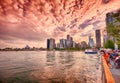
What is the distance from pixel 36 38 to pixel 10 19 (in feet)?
30.7

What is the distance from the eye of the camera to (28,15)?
15766mm

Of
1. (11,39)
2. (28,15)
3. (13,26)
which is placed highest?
(28,15)

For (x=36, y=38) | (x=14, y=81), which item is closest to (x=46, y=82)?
(x=14, y=81)

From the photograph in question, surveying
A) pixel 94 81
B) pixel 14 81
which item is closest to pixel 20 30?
pixel 14 81

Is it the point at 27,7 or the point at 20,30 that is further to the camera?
the point at 20,30

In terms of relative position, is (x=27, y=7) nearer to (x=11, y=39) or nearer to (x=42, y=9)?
(x=42, y=9)

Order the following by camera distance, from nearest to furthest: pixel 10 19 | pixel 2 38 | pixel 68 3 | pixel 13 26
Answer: pixel 68 3, pixel 10 19, pixel 13 26, pixel 2 38

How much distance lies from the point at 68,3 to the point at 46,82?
7.06m

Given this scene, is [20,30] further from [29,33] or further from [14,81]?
[14,81]

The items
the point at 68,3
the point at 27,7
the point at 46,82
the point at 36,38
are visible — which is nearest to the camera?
the point at 46,82

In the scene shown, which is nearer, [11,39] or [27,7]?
[27,7]

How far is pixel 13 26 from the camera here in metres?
16.1

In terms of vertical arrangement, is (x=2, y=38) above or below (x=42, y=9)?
below

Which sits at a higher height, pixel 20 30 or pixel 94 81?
pixel 20 30
